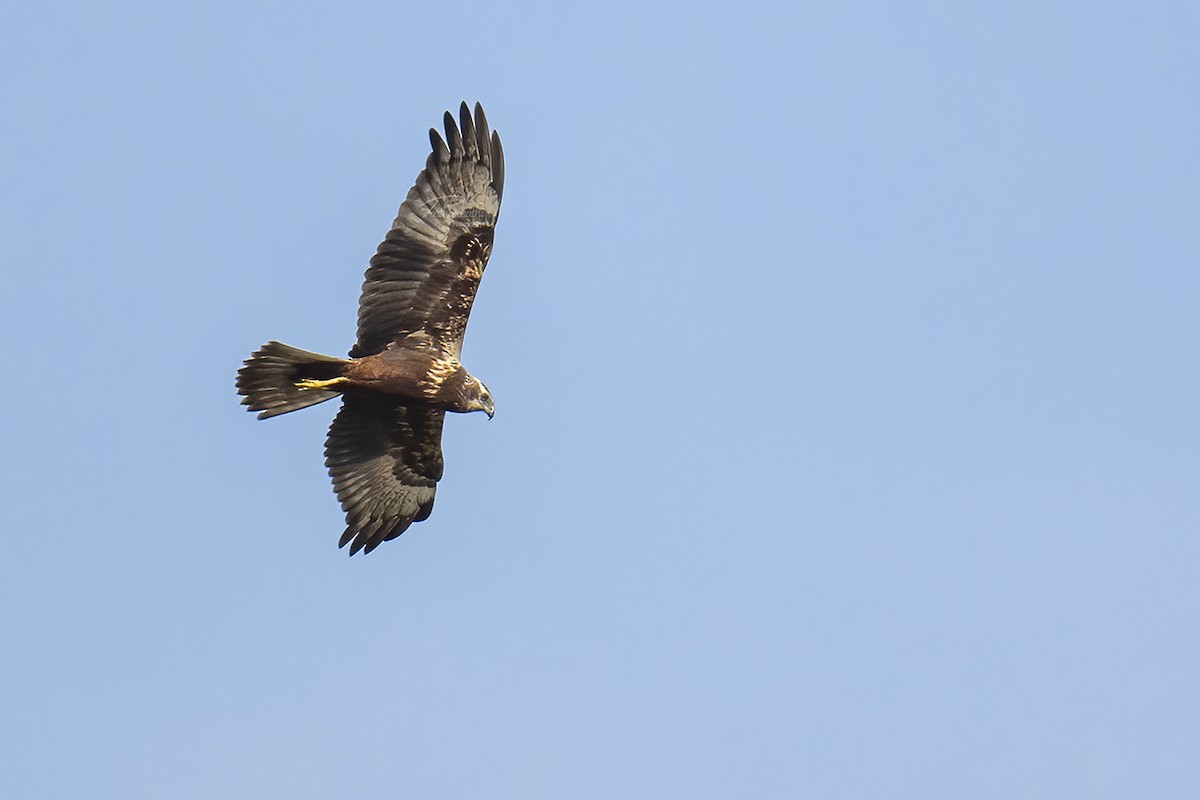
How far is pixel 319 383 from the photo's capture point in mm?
15242

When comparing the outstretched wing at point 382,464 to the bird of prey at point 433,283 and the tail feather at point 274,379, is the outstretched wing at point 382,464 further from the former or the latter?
the tail feather at point 274,379

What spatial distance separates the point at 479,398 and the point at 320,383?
1373mm

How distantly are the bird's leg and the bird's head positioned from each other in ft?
3.44

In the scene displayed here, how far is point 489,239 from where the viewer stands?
15.6 meters

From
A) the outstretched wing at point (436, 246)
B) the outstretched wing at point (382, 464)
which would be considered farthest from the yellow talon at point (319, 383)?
the outstretched wing at point (382, 464)

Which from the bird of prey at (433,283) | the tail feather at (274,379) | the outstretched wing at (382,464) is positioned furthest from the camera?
the outstretched wing at (382,464)

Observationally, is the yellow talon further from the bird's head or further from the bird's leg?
the bird's head

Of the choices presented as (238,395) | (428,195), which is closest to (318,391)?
(238,395)

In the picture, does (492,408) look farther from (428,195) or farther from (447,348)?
(428,195)

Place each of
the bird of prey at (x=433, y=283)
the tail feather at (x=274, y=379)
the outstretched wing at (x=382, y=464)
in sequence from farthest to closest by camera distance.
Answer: the outstretched wing at (x=382, y=464), the bird of prey at (x=433, y=283), the tail feather at (x=274, y=379)

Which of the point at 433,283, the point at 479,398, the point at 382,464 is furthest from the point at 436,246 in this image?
the point at 382,464

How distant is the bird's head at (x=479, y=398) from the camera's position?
15773 mm

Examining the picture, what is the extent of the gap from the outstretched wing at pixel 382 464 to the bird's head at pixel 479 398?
21.3 inches

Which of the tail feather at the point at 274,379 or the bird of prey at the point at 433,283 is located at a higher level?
the bird of prey at the point at 433,283
